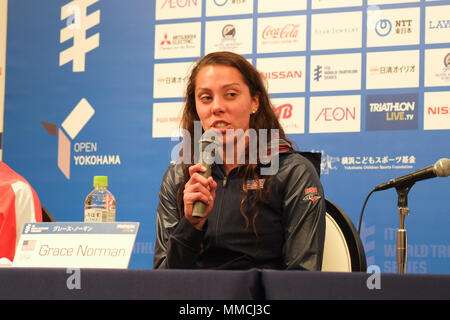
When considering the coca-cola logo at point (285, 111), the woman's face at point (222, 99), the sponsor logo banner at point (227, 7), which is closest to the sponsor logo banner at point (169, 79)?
the sponsor logo banner at point (227, 7)

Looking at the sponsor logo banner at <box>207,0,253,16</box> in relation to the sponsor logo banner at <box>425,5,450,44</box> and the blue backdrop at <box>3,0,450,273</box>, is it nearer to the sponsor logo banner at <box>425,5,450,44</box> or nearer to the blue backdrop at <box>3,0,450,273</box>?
the blue backdrop at <box>3,0,450,273</box>

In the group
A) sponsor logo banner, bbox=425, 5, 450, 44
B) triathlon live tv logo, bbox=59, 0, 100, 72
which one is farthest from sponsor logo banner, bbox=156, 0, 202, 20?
sponsor logo banner, bbox=425, 5, 450, 44

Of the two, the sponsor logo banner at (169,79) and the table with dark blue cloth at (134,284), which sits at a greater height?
the sponsor logo banner at (169,79)

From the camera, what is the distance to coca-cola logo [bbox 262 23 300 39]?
3.22m

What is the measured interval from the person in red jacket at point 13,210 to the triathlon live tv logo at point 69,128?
156 cm

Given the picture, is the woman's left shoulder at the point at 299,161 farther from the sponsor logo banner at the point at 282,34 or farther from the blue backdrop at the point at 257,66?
the sponsor logo banner at the point at 282,34

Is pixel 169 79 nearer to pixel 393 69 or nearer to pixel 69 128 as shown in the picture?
pixel 69 128

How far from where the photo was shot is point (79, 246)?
4.41 ft

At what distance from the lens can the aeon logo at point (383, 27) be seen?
3.06 metres

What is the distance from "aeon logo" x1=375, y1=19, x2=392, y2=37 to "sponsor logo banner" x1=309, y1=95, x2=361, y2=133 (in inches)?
13.5

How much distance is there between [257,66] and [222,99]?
147 centimetres

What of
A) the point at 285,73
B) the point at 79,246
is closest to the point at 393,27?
the point at 285,73

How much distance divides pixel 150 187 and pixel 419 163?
145 centimetres

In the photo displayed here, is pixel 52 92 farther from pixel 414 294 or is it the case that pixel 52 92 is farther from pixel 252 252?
pixel 414 294
